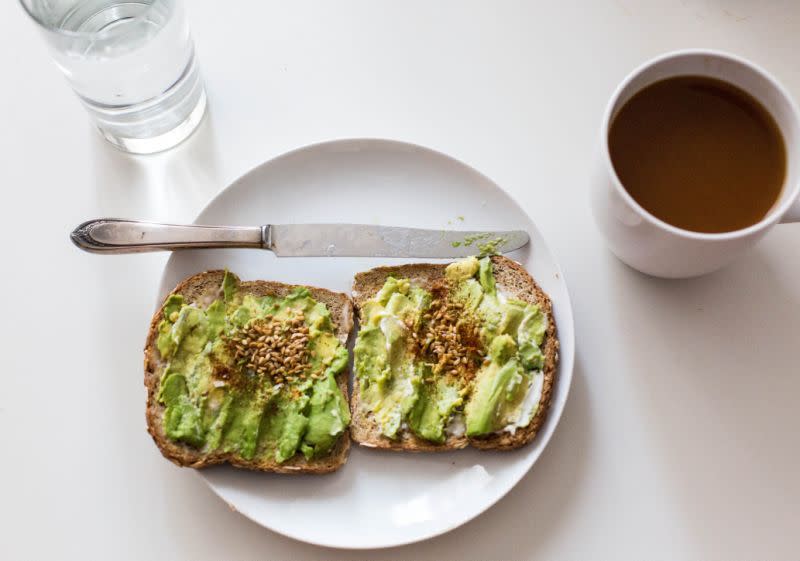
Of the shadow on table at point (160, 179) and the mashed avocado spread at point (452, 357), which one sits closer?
the mashed avocado spread at point (452, 357)

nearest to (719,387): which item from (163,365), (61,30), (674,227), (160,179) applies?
(674,227)

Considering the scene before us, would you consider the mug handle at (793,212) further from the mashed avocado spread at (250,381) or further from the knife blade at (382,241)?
the mashed avocado spread at (250,381)

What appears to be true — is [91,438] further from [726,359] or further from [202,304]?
[726,359]

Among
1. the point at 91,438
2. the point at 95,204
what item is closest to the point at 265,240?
the point at 95,204

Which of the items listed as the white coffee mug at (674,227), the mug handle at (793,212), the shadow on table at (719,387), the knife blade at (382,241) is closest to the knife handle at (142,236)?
the knife blade at (382,241)

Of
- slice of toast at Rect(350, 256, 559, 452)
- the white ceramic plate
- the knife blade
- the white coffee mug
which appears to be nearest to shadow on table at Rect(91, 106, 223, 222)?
the white ceramic plate

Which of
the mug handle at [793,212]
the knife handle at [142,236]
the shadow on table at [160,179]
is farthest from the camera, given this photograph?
the shadow on table at [160,179]
